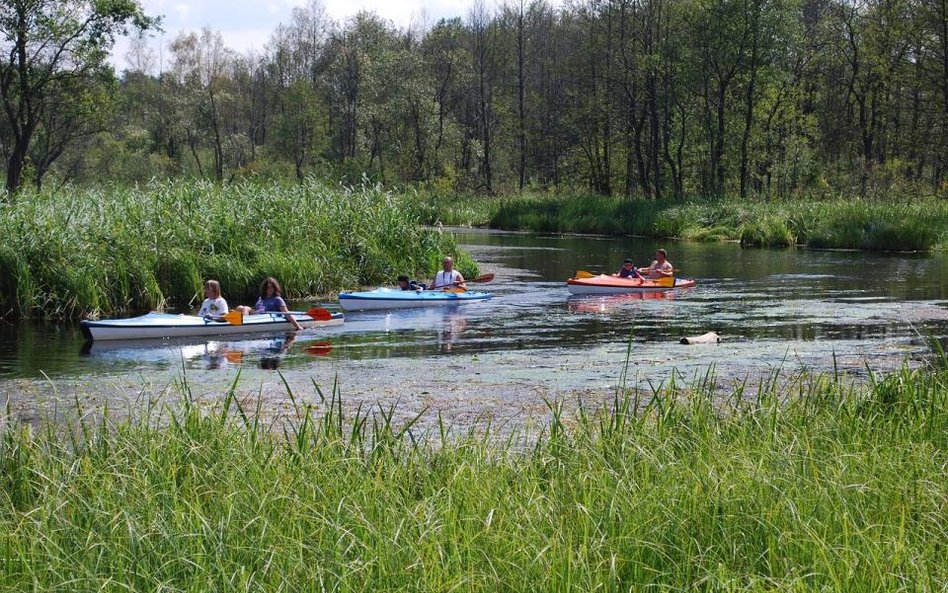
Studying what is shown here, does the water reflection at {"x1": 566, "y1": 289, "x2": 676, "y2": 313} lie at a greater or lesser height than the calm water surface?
greater

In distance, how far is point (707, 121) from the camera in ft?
156

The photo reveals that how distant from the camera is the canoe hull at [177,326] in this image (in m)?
13.3

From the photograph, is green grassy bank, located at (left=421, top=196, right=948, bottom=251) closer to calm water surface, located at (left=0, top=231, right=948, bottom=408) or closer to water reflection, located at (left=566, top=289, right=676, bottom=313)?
water reflection, located at (left=566, top=289, right=676, bottom=313)

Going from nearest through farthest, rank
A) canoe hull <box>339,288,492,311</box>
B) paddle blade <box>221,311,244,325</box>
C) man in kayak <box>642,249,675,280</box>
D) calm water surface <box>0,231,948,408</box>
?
calm water surface <box>0,231,948,408</box> → paddle blade <box>221,311,244,325</box> → canoe hull <box>339,288,492,311</box> → man in kayak <box>642,249,675,280</box>

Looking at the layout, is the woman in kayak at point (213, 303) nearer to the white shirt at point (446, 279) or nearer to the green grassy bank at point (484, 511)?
the white shirt at point (446, 279)

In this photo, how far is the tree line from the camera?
40.0 metres

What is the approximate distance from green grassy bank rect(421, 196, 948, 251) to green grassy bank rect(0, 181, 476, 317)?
10.7ft

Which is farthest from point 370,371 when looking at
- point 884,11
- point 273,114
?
point 273,114

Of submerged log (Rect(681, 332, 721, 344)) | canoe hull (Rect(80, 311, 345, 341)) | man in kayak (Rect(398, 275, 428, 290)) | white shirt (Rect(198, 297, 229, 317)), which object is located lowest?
submerged log (Rect(681, 332, 721, 344))

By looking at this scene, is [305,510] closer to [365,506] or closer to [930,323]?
[365,506]

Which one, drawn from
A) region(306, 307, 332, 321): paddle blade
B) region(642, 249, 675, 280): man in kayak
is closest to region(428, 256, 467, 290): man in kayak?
region(306, 307, 332, 321): paddle blade

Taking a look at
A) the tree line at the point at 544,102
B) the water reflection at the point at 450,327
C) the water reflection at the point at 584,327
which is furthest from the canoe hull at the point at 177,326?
the tree line at the point at 544,102

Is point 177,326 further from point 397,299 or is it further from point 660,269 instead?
point 660,269

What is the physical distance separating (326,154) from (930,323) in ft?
168
